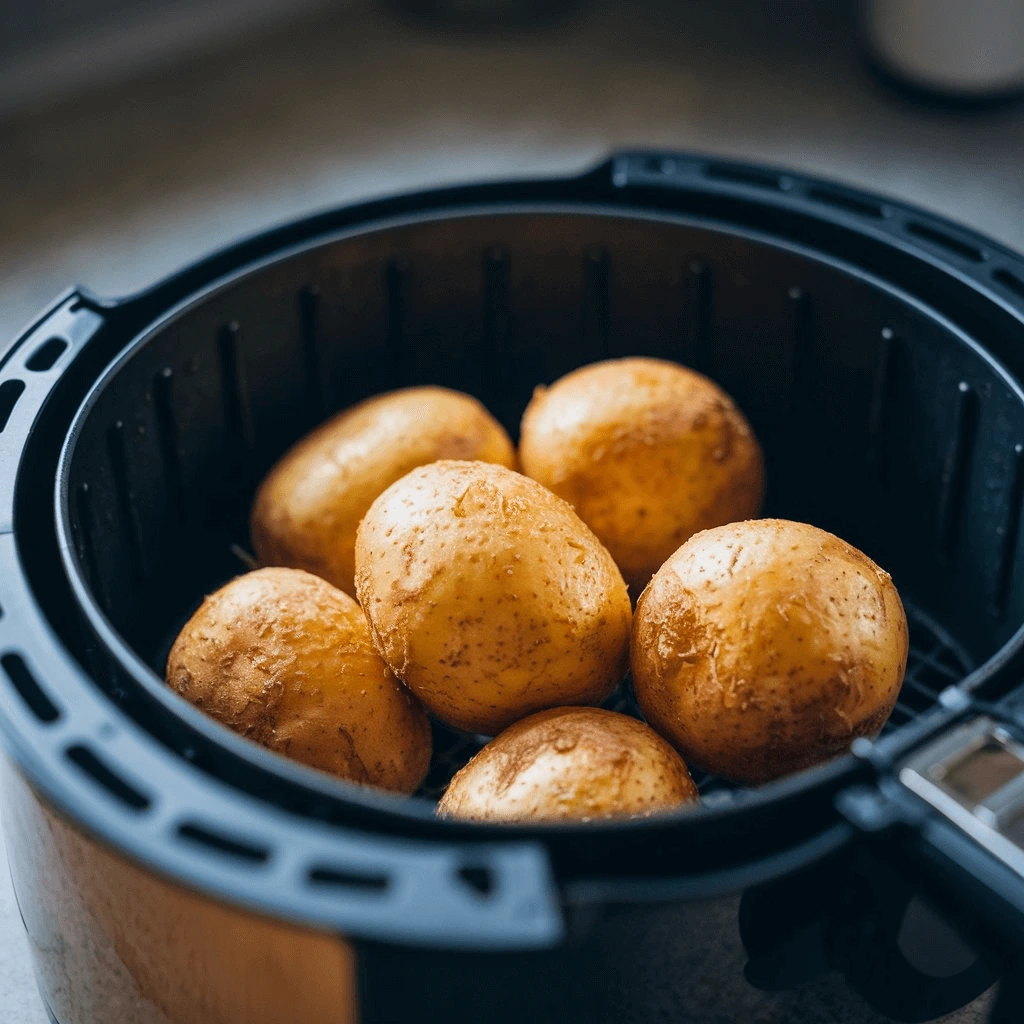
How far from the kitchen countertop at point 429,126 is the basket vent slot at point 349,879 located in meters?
0.89

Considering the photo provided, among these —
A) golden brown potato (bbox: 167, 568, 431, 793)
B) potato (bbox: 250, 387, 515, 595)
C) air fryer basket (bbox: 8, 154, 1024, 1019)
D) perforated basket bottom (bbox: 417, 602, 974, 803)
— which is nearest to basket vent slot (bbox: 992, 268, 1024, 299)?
air fryer basket (bbox: 8, 154, 1024, 1019)

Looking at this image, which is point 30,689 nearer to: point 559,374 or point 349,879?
point 349,879

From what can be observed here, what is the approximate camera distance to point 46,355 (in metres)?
0.81

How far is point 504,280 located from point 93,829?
56cm

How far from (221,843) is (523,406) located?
0.56 meters

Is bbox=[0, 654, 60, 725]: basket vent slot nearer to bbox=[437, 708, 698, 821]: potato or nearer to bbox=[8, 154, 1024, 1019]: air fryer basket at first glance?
bbox=[8, 154, 1024, 1019]: air fryer basket

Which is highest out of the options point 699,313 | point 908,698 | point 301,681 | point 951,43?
point 951,43

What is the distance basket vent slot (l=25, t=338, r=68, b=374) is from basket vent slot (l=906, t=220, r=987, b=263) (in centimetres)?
55

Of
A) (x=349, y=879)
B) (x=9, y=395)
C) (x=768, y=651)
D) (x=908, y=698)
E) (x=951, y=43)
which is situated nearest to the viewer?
(x=349, y=879)

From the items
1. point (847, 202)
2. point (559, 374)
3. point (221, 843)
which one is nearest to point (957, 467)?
point (847, 202)

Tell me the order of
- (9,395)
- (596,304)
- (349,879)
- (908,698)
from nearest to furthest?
(349,879)
(9,395)
(908,698)
(596,304)

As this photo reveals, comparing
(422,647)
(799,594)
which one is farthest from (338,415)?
(799,594)

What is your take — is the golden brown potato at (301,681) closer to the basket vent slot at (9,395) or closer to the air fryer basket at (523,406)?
the air fryer basket at (523,406)

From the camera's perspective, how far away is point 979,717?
1.91 ft
